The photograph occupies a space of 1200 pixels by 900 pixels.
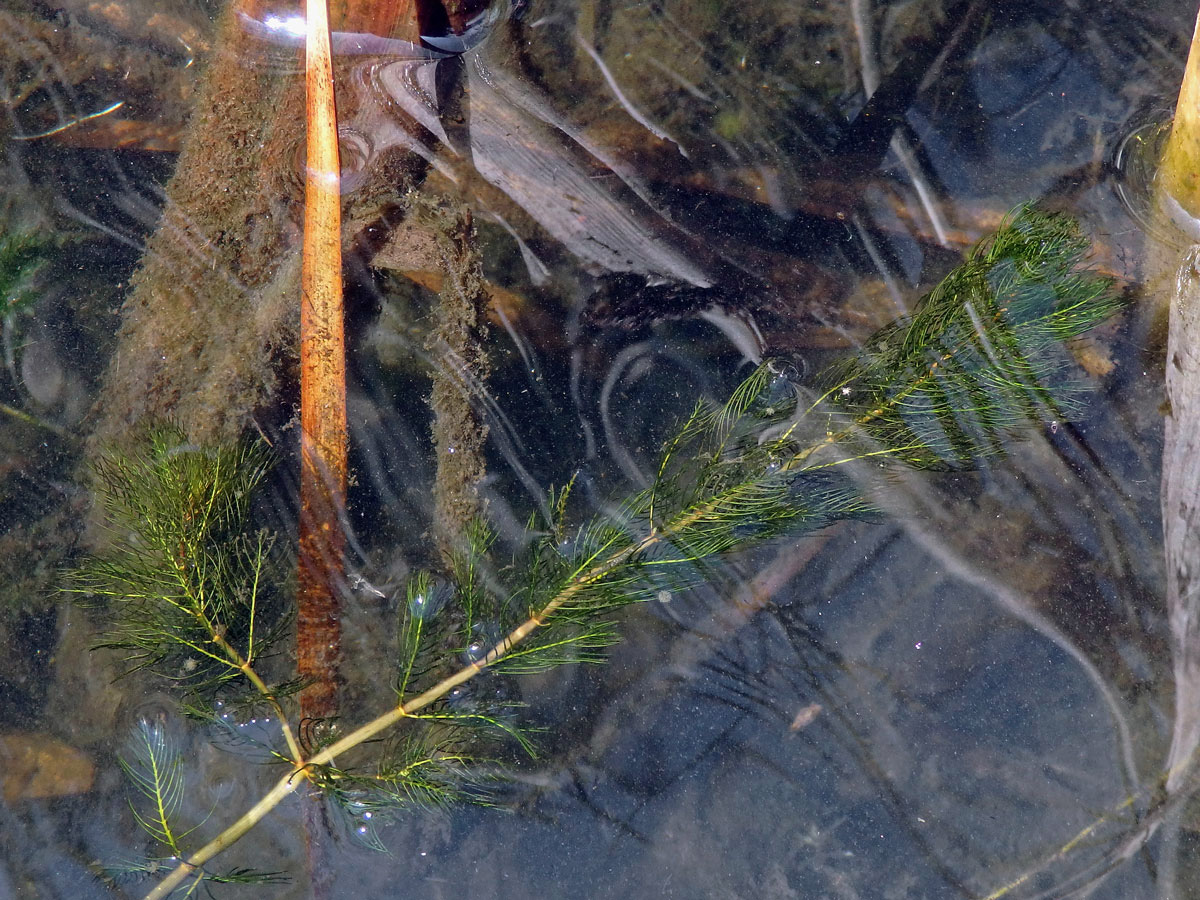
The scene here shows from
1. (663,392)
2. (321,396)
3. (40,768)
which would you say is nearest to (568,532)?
(663,392)

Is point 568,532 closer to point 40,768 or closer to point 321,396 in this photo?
point 321,396

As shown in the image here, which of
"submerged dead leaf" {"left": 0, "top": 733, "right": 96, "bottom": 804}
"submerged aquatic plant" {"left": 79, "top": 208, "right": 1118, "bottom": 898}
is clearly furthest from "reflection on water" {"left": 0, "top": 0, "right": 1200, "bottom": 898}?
"submerged aquatic plant" {"left": 79, "top": 208, "right": 1118, "bottom": 898}

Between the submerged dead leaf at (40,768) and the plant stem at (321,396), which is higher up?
the plant stem at (321,396)

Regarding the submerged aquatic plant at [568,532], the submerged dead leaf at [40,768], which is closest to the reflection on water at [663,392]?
the submerged dead leaf at [40,768]

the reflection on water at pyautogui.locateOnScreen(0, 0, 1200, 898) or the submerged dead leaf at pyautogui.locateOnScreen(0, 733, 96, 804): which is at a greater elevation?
the reflection on water at pyautogui.locateOnScreen(0, 0, 1200, 898)

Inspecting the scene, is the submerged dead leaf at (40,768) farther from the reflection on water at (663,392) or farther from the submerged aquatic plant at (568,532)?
the submerged aquatic plant at (568,532)

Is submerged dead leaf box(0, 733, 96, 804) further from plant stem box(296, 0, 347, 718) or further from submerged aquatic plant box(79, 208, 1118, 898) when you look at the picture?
plant stem box(296, 0, 347, 718)
